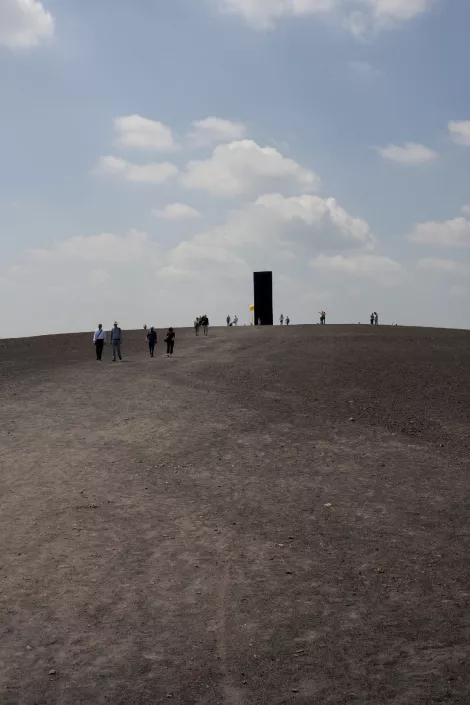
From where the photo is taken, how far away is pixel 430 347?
115 ft

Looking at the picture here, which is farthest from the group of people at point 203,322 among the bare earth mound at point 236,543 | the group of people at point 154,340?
the bare earth mound at point 236,543

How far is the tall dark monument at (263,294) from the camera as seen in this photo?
63.1 m

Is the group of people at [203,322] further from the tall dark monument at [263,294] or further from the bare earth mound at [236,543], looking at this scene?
the bare earth mound at [236,543]

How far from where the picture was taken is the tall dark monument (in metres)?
63.1

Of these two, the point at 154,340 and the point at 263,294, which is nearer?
the point at 154,340

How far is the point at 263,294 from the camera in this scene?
63188 millimetres

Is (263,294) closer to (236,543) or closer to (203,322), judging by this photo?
(203,322)

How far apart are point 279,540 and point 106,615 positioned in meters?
3.81

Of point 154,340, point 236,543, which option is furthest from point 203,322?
point 236,543

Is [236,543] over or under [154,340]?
under

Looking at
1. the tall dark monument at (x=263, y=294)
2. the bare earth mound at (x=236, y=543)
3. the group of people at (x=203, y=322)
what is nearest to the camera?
the bare earth mound at (x=236, y=543)

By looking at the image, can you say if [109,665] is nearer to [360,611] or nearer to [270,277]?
[360,611]

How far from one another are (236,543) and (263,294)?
51.5 metres

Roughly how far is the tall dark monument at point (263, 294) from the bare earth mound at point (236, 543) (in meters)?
37.6
